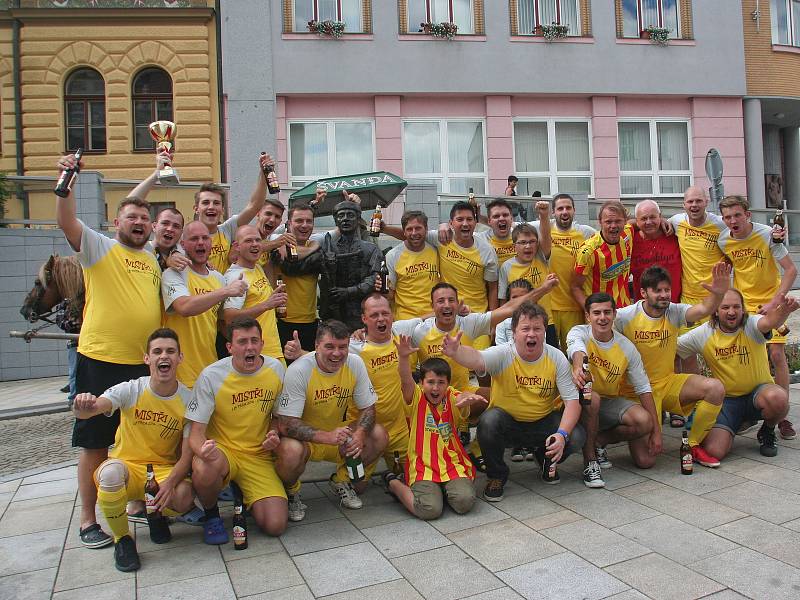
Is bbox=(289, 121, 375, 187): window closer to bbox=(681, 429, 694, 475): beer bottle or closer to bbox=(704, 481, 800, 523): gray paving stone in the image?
bbox=(681, 429, 694, 475): beer bottle

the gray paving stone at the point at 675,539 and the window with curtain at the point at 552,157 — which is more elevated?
the window with curtain at the point at 552,157

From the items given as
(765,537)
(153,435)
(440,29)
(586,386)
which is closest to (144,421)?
(153,435)

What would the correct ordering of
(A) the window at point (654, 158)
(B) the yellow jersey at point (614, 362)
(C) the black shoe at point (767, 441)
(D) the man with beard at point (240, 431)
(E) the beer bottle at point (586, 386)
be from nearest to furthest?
(D) the man with beard at point (240, 431), (E) the beer bottle at point (586, 386), (B) the yellow jersey at point (614, 362), (C) the black shoe at point (767, 441), (A) the window at point (654, 158)

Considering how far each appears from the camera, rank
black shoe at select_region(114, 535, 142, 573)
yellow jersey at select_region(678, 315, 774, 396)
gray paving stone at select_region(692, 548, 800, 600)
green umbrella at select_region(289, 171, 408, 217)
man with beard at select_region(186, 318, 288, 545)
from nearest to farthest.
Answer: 1. gray paving stone at select_region(692, 548, 800, 600)
2. black shoe at select_region(114, 535, 142, 573)
3. man with beard at select_region(186, 318, 288, 545)
4. yellow jersey at select_region(678, 315, 774, 396)
5. green umbrella at select_region(289, 171, 408, 217)

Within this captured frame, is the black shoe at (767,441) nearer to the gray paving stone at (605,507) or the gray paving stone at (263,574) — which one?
the gray paving stone at (605,507)

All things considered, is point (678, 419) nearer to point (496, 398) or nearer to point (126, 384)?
point (496, 398)

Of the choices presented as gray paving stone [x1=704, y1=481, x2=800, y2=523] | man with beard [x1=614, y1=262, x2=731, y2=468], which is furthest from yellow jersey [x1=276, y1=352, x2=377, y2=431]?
gray paving stone [x1=704, y1=481, x2=800, y2=523]

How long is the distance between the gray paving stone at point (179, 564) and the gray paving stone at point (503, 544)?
1458 mm

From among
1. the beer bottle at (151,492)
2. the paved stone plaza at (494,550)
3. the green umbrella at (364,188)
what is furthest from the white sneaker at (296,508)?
the green umbrella at (364,188)

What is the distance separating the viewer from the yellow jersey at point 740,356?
18.2 ft

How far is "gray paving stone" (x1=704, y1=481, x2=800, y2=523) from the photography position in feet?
13.6

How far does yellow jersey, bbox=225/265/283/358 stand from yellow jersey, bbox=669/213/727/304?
399cm

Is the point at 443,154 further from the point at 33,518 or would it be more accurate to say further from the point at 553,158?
the point at 33,518

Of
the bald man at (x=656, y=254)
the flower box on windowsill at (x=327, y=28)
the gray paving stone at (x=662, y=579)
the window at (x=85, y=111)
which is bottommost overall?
the gray paving stone at (x=662, y=579)
